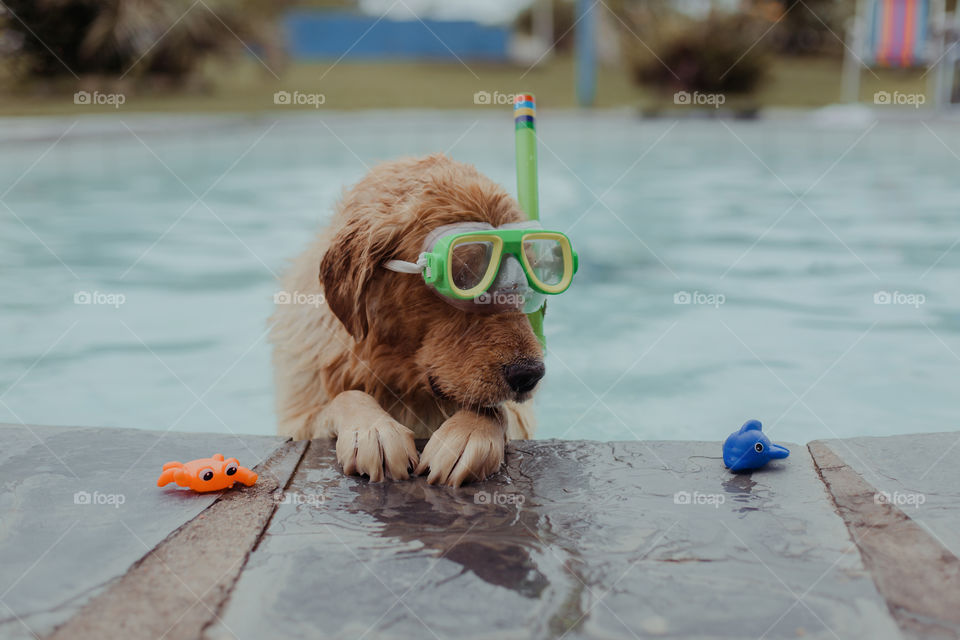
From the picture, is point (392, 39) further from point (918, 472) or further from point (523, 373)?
point (918, 472)

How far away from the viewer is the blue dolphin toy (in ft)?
9.34

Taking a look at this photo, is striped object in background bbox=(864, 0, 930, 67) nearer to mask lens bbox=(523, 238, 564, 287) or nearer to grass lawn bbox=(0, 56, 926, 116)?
grass lawn bbox=(0, 56, 926, 116)

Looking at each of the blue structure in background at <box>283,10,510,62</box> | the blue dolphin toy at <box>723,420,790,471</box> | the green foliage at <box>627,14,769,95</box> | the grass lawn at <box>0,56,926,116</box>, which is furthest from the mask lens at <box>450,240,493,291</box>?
the blue structure in background at <box>283,10,510,62</box>

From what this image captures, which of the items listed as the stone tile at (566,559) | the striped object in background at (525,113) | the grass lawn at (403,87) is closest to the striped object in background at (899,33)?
the grass lawn at (403,87)

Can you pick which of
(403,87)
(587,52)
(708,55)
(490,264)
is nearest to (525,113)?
(490,264)

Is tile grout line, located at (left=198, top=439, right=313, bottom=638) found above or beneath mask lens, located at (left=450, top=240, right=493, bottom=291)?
beneath

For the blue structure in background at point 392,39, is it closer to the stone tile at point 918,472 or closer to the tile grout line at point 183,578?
the stone tile at point 918,472

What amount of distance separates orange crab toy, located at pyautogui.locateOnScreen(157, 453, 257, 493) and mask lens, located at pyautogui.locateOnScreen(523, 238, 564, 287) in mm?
1177

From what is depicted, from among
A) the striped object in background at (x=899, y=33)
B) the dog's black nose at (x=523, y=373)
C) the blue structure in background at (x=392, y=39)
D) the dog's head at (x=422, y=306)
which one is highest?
the blue structure in background at (x=392, y=39)

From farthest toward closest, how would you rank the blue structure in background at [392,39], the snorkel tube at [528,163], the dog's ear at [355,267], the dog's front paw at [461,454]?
1. the blue structure in background at [392,39]
2. the snorkel tube at [528,163]
3. the dog's ear at [355,267]
4. the dog's front paw at [461,454]

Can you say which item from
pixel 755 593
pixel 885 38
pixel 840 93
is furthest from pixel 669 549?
pixel 840 93

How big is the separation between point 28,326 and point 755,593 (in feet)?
19.5

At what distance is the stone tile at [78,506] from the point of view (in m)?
2.07

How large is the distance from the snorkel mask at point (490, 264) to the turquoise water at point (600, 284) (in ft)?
4.02
